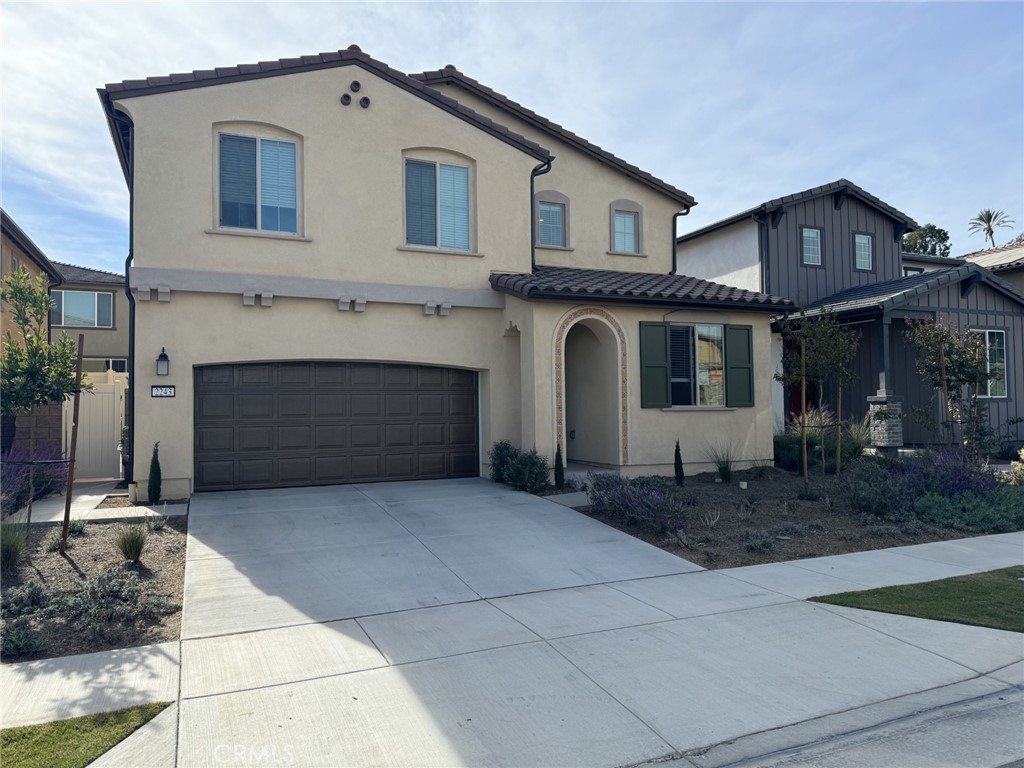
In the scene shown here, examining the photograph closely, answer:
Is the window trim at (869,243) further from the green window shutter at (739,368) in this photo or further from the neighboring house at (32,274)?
the neighboring house at (32,274)

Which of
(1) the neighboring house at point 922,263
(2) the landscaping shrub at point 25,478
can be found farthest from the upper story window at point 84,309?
(1) the neighboring house at point 922,263

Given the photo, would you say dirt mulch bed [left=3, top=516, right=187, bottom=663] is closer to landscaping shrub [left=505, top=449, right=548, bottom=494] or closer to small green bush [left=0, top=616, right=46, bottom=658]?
small green bush [left=0, top=616, right=46, bottom=658]

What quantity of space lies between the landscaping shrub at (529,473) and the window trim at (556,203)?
5.35m

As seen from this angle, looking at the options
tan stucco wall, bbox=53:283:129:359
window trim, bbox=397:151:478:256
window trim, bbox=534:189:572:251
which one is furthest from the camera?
tan stucco wall, bbox=53:283:129:359

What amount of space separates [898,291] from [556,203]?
27.3ft

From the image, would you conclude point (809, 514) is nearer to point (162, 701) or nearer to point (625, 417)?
point (625, 417)

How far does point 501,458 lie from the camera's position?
44.5 feet

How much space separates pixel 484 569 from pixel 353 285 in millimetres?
6561

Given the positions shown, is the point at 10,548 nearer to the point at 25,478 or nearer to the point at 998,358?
the point at 25,478

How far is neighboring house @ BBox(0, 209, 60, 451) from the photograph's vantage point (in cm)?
1395

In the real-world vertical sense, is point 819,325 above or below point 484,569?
above

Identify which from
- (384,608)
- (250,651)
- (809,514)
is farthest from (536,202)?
(250,651)

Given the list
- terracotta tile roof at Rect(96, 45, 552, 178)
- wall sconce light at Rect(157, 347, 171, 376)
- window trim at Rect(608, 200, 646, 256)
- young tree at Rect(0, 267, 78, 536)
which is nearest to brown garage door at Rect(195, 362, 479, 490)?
wall sconce light at Rect(157, 347, 171, 376)

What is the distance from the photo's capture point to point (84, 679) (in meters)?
5.27
